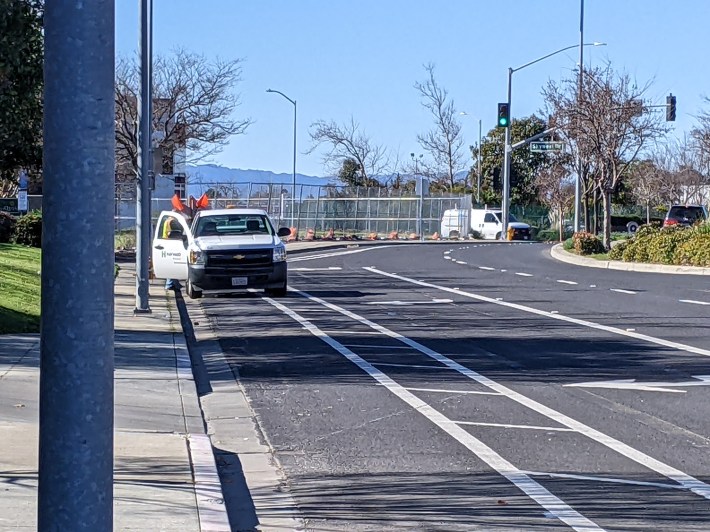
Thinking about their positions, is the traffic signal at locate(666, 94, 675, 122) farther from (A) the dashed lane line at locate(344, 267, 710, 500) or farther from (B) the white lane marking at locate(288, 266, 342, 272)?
(A) the dashed lane line at locate(344, 267, 710, 500)

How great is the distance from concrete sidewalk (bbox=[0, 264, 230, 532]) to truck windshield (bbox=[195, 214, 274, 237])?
9095mm

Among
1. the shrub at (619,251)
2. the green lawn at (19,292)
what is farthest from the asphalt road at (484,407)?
the shrub at (619,251)

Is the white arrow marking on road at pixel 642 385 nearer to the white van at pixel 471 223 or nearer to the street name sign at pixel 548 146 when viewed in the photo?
the street name sign at pixel 548 146

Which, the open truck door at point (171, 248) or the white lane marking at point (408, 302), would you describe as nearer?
the white lane marking at point (408, 302)

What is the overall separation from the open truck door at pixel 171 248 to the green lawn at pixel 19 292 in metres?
2.54

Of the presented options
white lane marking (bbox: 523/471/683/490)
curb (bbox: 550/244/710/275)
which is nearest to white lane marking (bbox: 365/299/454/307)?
curb (bbox: 550/244/710/275)

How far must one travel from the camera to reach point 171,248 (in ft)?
79.9

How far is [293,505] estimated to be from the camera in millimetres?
7336

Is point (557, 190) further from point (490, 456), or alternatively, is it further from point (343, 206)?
point (490, 456)

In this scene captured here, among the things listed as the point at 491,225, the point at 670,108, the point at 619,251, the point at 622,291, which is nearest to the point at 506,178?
the point at 491,225

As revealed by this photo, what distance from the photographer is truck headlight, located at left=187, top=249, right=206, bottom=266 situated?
2294 centimetres

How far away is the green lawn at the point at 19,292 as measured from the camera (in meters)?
16.3

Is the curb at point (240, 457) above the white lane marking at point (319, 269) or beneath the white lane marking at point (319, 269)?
beneath

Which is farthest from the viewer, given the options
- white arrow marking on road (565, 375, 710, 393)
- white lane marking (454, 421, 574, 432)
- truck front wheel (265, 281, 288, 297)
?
truck front wheel (265, 281, 288, 297)
